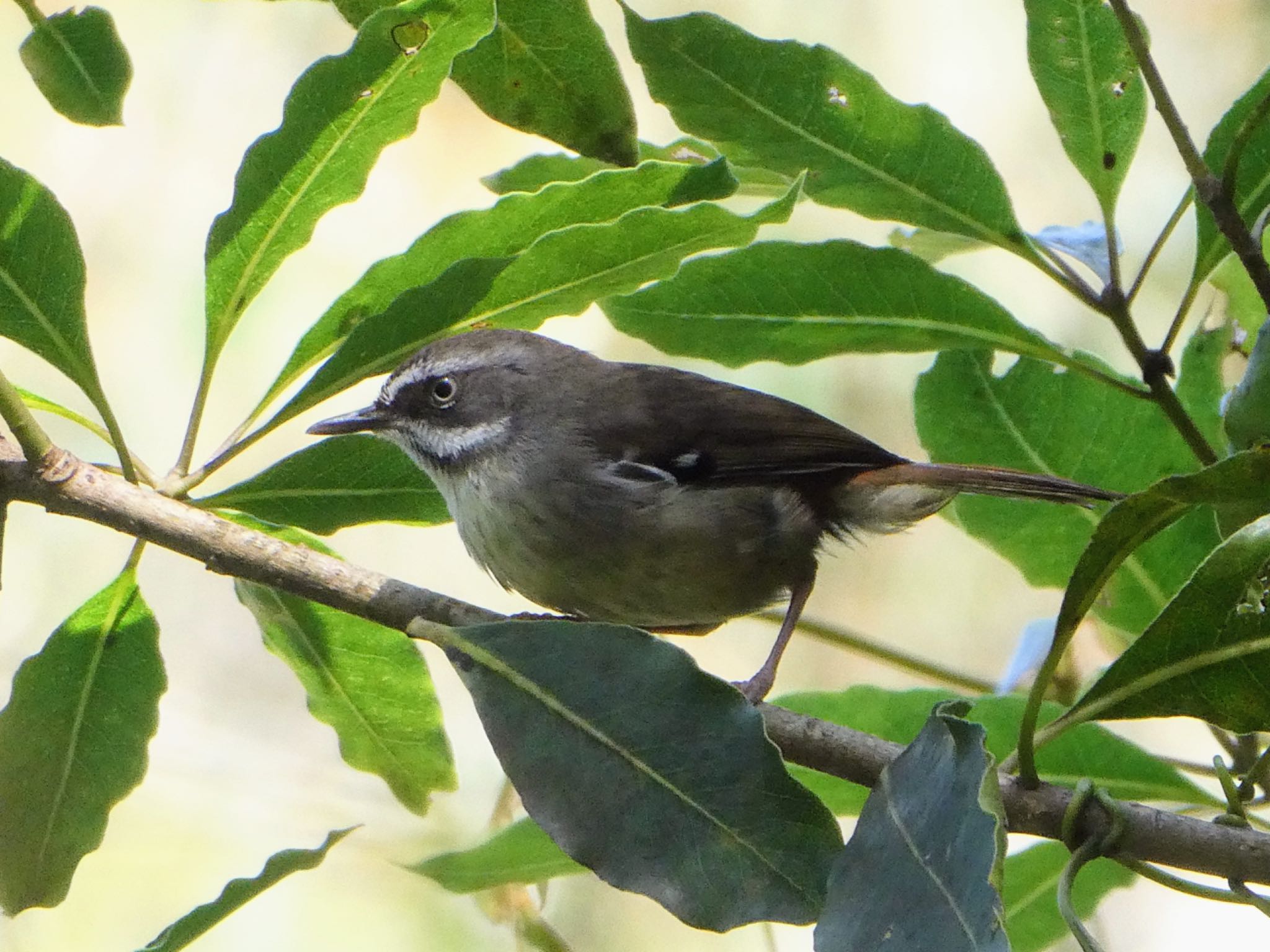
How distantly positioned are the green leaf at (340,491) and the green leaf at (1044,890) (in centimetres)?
130

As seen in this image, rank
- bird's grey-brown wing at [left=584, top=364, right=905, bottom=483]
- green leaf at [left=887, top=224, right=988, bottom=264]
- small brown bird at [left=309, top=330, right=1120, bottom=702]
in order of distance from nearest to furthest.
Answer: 1. small brown bird at [left=309, top=330, right=1120, bottom=702]
2. green leaf at [left=887, top=224, right=988, bottom=264]
3. bird's grey-brown wing at [left=584, top=364, right=905, bottom=483]

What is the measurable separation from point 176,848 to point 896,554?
13.8 feet

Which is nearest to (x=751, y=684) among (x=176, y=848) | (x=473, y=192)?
(x=176, y=848)

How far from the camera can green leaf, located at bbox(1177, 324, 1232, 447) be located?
2.79 m

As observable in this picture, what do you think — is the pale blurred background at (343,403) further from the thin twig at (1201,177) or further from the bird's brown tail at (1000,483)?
the thin twig at (1201,177)

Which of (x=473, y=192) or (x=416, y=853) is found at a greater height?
(x=473, y=192)

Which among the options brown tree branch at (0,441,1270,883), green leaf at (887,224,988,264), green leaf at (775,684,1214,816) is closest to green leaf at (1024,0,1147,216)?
green leaf at (887,224,988,264)

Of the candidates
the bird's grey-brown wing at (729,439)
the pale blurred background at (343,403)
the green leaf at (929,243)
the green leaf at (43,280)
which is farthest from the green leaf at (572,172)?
the pale blurred background at (343,403)

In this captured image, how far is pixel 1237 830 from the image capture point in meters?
1.74

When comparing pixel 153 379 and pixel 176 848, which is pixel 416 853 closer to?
pixel 176 848

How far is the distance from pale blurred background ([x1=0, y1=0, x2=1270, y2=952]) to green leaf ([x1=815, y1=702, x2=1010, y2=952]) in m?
4.19

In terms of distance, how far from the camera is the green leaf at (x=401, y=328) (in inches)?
84.9

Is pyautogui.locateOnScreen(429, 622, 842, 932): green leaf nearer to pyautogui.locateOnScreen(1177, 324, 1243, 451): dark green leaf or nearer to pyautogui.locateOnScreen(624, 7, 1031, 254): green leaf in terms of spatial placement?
pyautogui.locateOnScreen(624, 7, 1031, 254): green leaf

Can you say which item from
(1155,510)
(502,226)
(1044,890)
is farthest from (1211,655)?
(502,226)
